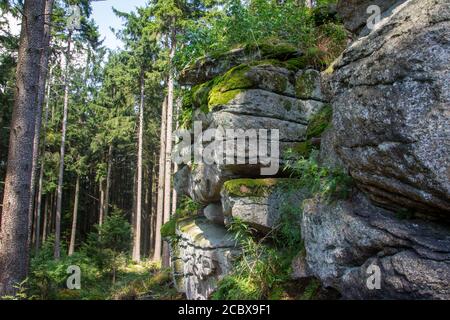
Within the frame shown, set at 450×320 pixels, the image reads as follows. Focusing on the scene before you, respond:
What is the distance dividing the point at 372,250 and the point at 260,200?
7.46 ft

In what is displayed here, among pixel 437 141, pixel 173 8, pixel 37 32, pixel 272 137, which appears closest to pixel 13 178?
pixel 37 32

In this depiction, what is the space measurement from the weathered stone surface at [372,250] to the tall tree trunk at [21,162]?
5276 mm

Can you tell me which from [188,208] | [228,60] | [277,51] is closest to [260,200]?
[277,51]

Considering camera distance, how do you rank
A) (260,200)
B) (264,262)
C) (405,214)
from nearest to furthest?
(405,214)
(264,262)
(260,200)

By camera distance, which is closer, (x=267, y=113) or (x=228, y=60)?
(x=267, y=113)

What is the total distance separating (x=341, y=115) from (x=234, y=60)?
3.73 metres

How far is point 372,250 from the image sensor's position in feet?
12.0

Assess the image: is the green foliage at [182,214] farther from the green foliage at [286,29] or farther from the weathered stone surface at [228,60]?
the green foliage at [286,29]

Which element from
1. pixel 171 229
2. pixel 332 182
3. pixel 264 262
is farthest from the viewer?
pixel 171 229

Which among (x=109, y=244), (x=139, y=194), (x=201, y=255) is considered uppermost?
(x=139, y=194)

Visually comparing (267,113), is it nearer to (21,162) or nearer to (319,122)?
(319,122)

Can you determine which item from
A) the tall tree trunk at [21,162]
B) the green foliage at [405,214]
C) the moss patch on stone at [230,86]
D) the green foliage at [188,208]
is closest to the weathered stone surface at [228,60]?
the moss patch on stone at [230,86]

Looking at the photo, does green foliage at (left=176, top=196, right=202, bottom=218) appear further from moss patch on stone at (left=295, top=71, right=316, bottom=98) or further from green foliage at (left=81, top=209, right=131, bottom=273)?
green foliage at (left=81, top=209, right=131, bottom=273)

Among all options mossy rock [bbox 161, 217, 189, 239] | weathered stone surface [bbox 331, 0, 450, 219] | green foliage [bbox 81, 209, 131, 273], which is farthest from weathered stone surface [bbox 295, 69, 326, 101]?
green foliage [bbox 81, 209, 131, 273]
